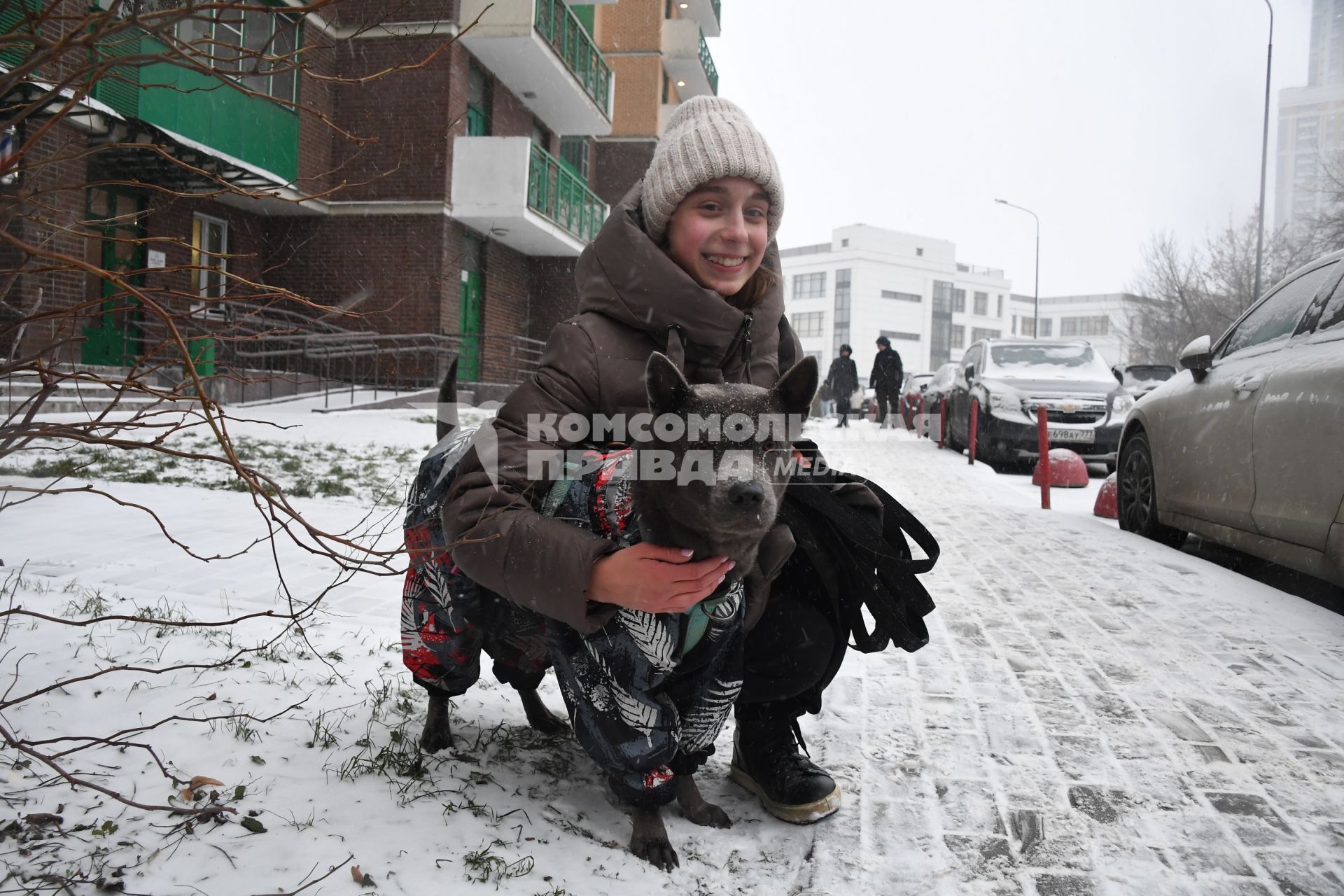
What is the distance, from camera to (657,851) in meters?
2.21

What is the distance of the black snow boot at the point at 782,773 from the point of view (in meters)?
2.47

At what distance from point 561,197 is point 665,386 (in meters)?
20.4

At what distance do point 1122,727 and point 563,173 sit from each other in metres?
20.6

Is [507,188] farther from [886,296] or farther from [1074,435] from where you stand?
[886,296]

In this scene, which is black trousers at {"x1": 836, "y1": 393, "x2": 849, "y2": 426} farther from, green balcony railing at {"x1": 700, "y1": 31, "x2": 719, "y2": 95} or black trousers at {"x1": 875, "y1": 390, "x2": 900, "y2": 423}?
green balcony railing at {"x1": 700, "y1": 31, "x2": 719, "y2": 95}

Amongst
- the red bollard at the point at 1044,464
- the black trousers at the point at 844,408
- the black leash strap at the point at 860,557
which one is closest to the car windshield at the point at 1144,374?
the black trousers at the point at 844,408

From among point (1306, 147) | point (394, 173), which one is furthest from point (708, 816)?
point (1306, 147)

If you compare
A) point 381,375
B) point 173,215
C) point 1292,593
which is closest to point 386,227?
point 381,375

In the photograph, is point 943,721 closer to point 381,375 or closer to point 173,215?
point 173,215

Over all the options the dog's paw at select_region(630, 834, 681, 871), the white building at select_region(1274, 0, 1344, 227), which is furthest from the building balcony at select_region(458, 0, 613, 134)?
the white building at select_region(1274, 0, 1344, 227)

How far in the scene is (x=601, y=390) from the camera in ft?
7.64

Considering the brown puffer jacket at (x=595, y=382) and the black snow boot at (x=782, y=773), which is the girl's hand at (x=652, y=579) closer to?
the brown puffer jacket at (x=595, y=382)

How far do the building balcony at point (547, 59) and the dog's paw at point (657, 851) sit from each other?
16704 millimetres

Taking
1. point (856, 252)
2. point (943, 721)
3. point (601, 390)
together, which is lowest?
point (943, 721)
